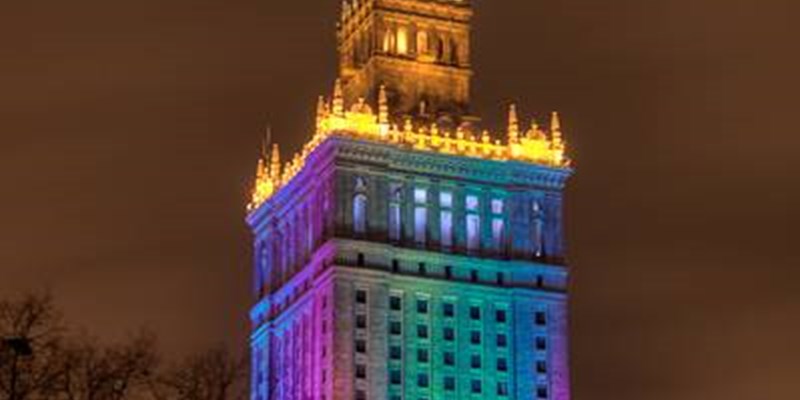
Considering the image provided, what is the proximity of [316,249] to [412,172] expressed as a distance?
11313 mm

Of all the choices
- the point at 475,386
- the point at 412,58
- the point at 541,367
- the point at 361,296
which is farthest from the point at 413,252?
the point at 412,58

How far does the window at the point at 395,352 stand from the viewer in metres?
179

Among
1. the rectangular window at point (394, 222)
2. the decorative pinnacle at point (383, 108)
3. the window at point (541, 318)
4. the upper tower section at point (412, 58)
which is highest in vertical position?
the upper tower section at point (412, 58)

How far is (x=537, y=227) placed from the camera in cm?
18838

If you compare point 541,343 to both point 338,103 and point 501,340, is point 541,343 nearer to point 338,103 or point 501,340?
point 501,340

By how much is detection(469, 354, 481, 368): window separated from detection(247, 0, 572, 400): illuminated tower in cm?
13

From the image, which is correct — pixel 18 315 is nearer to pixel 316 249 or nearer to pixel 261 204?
pixel 316 249

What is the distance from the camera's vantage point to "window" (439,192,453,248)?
18512 centimetres

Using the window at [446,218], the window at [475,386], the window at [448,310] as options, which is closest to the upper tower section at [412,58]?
the window at [446,218]

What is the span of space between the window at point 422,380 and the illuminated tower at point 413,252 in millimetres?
369

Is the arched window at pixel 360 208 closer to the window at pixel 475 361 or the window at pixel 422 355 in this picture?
the window at pixel 422 355

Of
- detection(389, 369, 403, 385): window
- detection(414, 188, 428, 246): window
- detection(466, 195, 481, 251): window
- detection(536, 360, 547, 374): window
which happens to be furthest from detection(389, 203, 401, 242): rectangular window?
detection(536, 360, 547, 374): window

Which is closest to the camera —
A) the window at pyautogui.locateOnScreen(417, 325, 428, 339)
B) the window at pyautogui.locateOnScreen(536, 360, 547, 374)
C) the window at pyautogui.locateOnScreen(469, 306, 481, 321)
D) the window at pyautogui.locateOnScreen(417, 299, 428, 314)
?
the window at pyautogui.locateOnScreen(417, 325, 428, 339)

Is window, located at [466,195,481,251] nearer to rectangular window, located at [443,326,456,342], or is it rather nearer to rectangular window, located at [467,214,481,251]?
rectangular window, located at [467,214,481,251]
